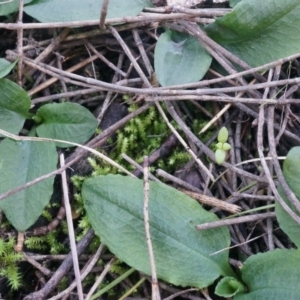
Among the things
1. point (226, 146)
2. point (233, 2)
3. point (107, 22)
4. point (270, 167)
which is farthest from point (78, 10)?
point (270, 167)

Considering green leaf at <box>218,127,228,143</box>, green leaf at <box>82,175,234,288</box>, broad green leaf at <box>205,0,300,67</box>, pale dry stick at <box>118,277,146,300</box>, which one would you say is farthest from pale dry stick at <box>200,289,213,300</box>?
broad green leaf at <box>205,0,300,67</box>

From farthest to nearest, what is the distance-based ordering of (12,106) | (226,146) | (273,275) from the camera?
(12,106), (226,146), (273,275)

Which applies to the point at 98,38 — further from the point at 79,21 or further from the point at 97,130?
the point at 97,130

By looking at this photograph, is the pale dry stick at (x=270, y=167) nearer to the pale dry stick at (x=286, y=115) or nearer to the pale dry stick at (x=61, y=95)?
the pale dry stick at (x=286, y=115)

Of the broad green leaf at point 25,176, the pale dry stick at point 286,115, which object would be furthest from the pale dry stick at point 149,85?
the broad green leaf at point 25,176

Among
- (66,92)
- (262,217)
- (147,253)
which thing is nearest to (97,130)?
(66,92)

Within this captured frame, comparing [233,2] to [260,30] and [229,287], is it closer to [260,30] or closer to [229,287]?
[260,30]
